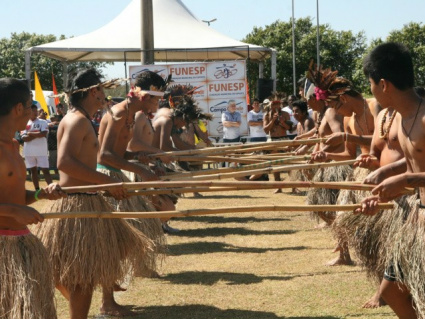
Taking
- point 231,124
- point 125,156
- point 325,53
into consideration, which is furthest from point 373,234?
point 325,53

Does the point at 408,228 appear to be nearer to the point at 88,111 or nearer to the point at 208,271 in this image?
the point at 88,111

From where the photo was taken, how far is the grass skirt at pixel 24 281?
4.09 m

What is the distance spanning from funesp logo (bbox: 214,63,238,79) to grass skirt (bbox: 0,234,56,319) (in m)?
13.2

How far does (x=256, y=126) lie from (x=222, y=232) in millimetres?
7255

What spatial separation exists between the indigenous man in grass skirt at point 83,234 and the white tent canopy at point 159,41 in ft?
43.0

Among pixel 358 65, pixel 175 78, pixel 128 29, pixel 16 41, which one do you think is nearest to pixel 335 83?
pixel 175 78

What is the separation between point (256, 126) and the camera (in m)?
17.5

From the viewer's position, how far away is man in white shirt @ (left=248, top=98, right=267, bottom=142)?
56.4ft

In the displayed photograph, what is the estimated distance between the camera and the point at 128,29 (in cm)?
1975

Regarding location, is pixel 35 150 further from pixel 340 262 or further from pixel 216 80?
pixel 340 262

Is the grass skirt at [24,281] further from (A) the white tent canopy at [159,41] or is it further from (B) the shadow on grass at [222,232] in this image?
(A) the white tent canopy at [159,41]

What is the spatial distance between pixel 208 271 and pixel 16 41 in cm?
7090

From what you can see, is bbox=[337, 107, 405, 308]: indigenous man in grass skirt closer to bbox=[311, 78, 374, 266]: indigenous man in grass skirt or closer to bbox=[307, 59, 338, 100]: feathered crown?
bbox=[311, 78, 374, 266]: indigenous man in grass skirt

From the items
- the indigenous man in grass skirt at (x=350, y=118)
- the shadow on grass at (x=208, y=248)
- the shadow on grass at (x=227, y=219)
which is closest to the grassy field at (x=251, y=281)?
the shadow on grass at (x=208, y=248)
